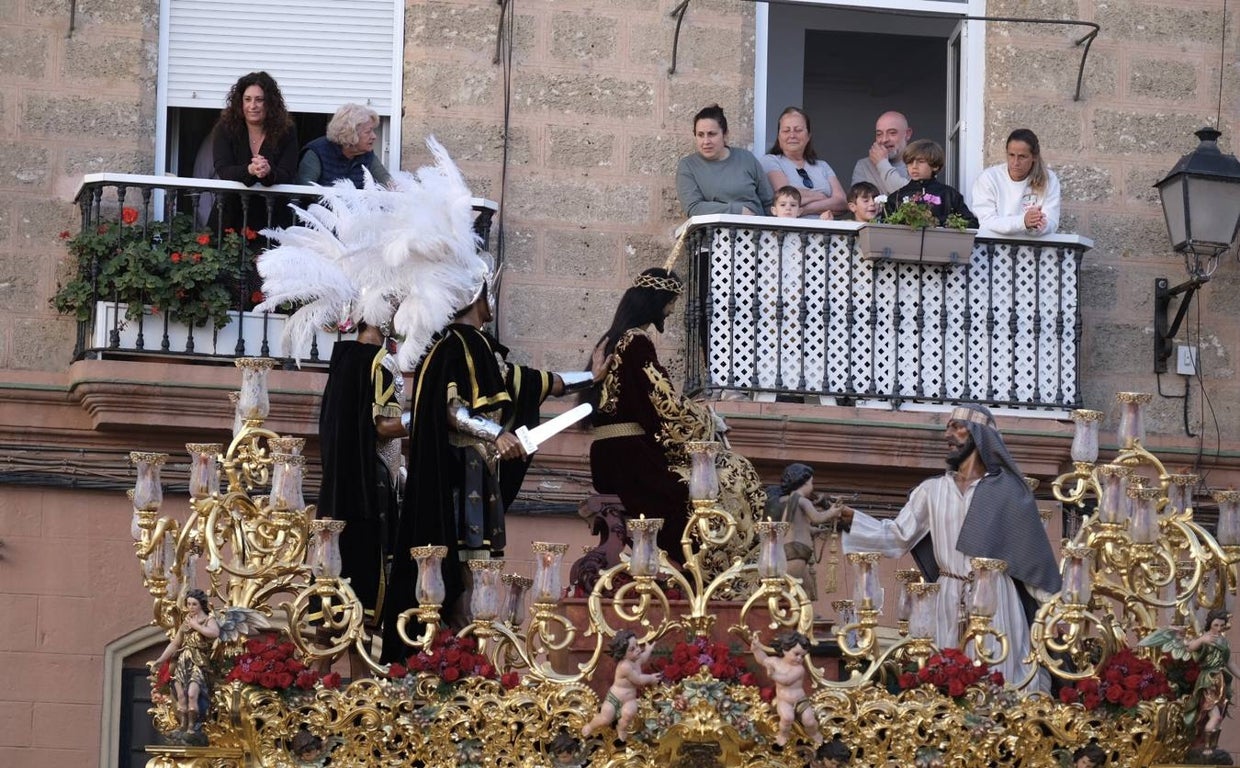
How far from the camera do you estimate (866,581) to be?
11.2 metres

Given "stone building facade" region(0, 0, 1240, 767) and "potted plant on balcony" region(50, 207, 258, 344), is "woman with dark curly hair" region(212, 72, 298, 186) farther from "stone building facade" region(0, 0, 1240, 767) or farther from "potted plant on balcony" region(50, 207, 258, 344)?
"stone building facade" region(0, 0, 1240, 767)

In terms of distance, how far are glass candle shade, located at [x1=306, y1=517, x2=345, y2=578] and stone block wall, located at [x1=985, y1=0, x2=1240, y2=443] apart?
221 inches

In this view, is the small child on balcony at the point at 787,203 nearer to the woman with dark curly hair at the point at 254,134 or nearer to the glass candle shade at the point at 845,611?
the woman with dark curly hair at the point at 254,134

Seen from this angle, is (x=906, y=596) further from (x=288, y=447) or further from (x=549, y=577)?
(x=288, y=447)

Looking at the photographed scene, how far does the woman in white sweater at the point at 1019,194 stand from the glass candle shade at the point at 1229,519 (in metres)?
3.42

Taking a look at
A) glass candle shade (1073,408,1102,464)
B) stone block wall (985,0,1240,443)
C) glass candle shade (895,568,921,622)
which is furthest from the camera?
stone block wall (985,0,1240,443)

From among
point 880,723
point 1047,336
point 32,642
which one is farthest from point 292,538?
point 1047,336

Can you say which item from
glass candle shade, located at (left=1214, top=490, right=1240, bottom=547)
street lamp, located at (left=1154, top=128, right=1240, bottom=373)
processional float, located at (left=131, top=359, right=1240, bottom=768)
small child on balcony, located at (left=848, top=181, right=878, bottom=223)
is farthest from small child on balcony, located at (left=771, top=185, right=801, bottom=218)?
processional float, located at (left=131, top=359, right=1240, bottom=768)

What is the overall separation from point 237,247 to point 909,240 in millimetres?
3388

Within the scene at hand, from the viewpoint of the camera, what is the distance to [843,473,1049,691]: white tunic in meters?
12.2

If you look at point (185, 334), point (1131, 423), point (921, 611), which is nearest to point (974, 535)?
Result: point (1131, 423)

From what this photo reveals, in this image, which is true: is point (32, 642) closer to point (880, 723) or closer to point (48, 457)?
point (48, 457)

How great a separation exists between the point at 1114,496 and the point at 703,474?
1.70 metres

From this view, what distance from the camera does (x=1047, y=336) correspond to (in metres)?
15.2
